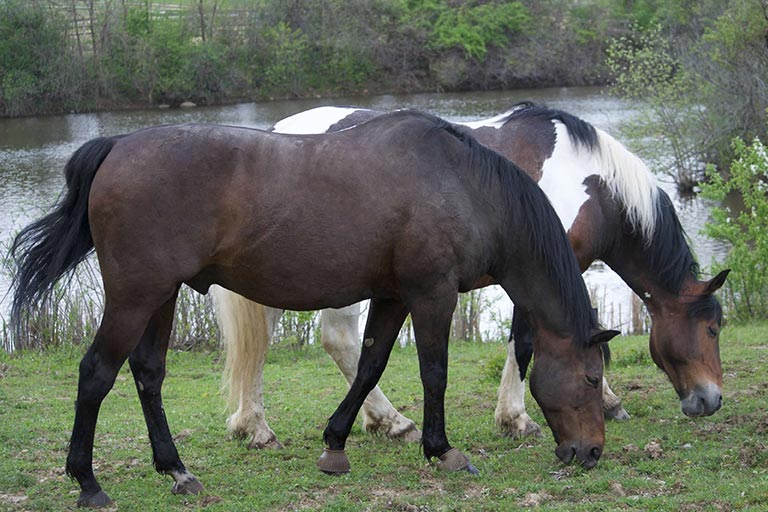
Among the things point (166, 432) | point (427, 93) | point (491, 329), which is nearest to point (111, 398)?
point (166, 432)

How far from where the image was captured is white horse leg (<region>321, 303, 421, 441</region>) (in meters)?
5.71

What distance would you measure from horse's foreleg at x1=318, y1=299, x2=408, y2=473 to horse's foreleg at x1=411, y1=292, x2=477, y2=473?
28cm

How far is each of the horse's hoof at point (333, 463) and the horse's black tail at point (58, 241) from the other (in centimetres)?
165

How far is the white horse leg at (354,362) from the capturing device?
5.71 metres

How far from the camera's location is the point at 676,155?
69.9 ft

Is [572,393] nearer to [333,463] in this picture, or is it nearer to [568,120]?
[333,463]

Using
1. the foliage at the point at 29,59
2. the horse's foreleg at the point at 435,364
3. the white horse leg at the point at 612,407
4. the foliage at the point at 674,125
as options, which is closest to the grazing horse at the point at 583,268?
the white horse leg at the point at 612,407

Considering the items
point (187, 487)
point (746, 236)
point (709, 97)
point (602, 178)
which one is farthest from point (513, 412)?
point (709, 97)

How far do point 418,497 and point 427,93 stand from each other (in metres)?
29.4

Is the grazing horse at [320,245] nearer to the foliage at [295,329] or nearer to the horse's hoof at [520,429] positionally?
the horse's hoof at [520,429]

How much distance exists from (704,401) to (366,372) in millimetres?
2141

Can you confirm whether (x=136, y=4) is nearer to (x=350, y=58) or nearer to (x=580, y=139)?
(x=350, y=58)

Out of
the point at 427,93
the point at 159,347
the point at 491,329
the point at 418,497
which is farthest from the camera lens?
the point at 427,93

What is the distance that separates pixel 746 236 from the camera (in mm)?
10000
